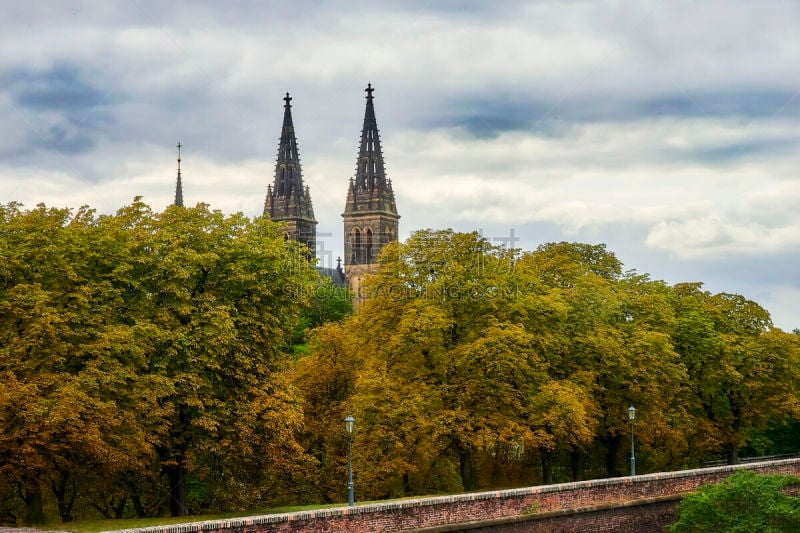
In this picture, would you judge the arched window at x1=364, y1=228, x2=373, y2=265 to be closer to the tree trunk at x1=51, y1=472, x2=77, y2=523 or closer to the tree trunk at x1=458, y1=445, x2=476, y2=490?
the tree trunk at x1=51, y1=472, x2=77, y2=523

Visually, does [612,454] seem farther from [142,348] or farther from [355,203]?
[355,203]

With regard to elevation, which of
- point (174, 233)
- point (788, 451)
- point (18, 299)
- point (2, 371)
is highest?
point (174, 233)

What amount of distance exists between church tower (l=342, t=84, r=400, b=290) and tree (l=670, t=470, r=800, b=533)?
12570 cm

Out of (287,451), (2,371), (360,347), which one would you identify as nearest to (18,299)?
(2,371)

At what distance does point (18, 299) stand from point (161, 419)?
6452 millimetres

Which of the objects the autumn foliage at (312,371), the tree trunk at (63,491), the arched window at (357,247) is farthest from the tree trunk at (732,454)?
the arched window at (357,247)

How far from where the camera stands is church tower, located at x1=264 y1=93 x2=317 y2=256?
537 feet

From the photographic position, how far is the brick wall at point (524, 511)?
2675 cm

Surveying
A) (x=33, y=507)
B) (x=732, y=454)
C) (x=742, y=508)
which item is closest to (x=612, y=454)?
(x=732, y=454)

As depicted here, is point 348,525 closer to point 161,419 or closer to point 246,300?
point 161,419

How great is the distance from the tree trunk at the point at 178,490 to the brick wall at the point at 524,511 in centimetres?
1348

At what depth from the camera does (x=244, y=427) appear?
38.5 m

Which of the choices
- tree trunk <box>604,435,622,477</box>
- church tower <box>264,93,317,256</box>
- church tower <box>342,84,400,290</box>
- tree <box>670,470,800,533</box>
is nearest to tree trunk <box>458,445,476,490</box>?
tree trunk <box>604,435,622,477</box>

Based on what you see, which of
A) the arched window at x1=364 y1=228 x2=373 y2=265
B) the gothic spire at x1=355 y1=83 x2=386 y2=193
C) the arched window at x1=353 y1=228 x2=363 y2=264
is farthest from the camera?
the arched window at x1=353 y1=228 x2=363 y2=264
